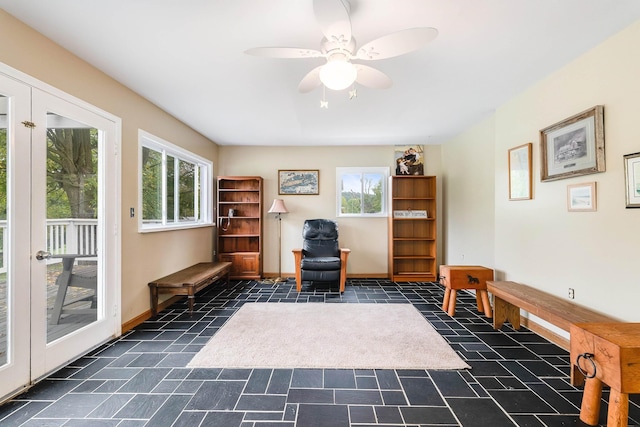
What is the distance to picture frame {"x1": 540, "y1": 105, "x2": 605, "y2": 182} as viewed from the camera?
204 cm

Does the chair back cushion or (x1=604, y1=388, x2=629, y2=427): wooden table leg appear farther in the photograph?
the chair back cushion

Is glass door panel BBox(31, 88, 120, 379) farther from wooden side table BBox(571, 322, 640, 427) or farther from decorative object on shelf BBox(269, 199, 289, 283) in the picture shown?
wooden side table BBox(571, 322, 640, 427)

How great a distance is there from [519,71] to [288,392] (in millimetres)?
3208

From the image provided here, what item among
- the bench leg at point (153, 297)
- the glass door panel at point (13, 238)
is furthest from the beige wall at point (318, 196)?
the glass door panel at point (13, 238)

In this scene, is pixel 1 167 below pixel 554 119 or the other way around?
below

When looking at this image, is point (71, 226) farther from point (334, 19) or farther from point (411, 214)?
point (411, 214)

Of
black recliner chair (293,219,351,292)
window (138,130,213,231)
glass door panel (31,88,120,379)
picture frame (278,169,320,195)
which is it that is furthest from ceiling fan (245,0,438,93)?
picture frame (278,169,320,195)

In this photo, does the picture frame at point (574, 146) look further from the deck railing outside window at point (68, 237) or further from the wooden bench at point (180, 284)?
the deck railing outside window at point (68, 237)

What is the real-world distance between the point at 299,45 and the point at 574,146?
2381 millimetres

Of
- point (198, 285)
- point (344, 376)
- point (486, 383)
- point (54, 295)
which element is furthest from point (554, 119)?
point (54, 295)

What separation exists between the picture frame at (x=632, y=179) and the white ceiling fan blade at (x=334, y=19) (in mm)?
2046

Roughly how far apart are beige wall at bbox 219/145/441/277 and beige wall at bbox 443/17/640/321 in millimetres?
2021

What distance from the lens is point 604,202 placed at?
2.03m

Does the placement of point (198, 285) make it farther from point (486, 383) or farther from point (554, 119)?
Answer: point (554, 119)
